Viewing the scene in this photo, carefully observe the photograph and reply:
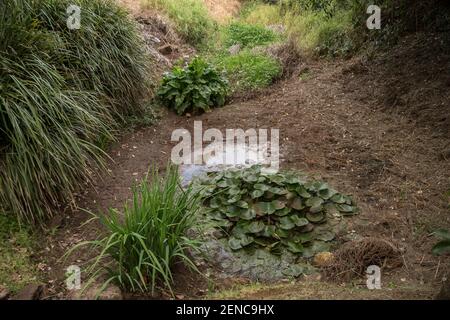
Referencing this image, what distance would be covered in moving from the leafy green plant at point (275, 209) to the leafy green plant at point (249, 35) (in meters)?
5.18

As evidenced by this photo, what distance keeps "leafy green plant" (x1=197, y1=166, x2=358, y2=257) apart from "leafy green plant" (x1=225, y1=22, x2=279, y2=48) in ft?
17.0

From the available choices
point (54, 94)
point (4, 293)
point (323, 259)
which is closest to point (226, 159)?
point (323, 259)

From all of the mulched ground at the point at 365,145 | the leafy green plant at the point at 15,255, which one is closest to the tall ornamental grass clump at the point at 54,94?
the leafy green plant at the point at 15,255

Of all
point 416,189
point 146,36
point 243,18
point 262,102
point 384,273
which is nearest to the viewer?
point 384,273

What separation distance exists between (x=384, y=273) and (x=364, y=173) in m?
1.38

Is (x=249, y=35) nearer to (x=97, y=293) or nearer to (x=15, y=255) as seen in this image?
(x=15, y=255)

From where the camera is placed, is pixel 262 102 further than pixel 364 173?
Yes

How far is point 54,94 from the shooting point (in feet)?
14.6

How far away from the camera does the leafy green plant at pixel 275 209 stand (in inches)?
160

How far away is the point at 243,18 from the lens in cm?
1162

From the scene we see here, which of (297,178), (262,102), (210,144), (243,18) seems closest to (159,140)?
(210,144)

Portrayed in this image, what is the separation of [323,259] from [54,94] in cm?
267

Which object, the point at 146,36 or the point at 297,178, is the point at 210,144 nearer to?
the point at 297,178

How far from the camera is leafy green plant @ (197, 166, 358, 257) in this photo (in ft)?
13.3
